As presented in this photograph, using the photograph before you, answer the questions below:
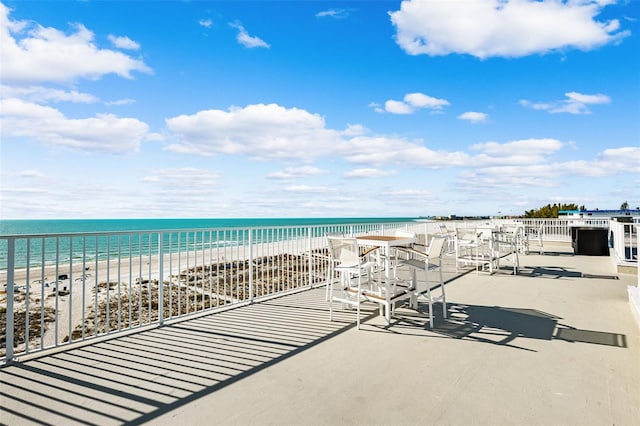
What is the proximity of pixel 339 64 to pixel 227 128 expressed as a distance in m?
7.26

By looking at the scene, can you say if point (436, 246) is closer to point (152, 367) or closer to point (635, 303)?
point (635, 303)

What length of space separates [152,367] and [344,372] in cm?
148

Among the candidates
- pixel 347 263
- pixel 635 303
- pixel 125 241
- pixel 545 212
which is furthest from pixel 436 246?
pixel 125 241

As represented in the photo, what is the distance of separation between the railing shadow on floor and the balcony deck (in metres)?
0.01

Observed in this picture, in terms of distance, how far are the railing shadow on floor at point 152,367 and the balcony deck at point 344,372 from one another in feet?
0.04

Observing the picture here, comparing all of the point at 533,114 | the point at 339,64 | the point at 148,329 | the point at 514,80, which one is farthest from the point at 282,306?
the point at 533,114

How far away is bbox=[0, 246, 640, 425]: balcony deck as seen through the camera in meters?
2.00

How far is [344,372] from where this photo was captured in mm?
2561

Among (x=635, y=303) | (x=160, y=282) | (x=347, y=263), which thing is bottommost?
(x=635, y=303)

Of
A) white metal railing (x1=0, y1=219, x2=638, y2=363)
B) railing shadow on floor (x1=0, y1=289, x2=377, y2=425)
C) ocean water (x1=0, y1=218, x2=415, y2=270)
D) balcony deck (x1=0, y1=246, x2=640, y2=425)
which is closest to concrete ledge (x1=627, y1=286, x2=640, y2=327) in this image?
balcony deck (x1=0, y1=246, x2=640, y2=425)

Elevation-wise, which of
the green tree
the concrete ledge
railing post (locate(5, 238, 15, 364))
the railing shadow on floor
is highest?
the green tree

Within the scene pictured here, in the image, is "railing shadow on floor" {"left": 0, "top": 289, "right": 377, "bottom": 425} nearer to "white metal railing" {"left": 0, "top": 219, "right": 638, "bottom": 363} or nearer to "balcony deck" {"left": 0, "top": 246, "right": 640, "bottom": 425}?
"balcony deck" {"left": 0, "top": 246, "right": 640, "bottom": 425}

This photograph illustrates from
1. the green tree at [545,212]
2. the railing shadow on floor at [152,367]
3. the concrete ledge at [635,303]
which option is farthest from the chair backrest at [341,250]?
Result: the green tree at [545,212]

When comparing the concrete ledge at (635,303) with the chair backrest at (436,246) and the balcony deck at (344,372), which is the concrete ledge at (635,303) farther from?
the chair backrest at (436,246)
